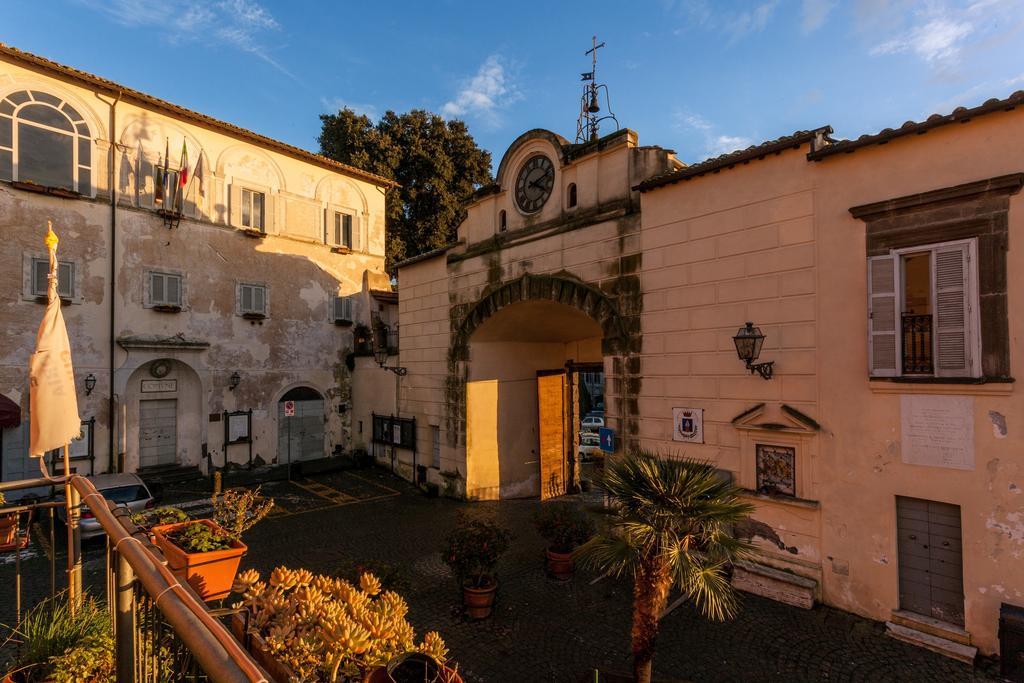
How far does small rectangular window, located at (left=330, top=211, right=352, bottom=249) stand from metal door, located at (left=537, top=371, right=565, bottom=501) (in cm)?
1094

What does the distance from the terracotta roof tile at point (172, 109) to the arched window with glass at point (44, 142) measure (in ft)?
2.70

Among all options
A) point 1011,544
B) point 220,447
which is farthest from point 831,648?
point 220,447

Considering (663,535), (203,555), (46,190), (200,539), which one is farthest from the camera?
(46,190)

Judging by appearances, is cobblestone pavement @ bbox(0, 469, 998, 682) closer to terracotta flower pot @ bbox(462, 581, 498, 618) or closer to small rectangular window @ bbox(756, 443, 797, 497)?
terracotta flower pot @ bbox(462, 581, 498, 618)

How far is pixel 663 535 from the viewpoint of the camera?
17.7ft

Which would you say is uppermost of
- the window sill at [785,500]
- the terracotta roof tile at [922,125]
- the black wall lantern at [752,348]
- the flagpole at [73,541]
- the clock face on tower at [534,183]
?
the clock face on tower at [534,183]

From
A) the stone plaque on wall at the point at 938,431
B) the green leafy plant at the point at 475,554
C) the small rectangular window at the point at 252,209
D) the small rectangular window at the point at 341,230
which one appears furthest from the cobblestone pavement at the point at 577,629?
the small rectangular window at the point at 341,230

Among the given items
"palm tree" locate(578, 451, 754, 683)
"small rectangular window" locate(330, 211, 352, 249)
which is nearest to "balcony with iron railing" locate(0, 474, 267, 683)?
"palm tree" locate(578, 451, 754, 683)

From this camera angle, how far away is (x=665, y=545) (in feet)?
17.7

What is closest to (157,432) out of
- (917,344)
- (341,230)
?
(341,230)

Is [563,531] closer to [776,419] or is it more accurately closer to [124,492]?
[776,419]

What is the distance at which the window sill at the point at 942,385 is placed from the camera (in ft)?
22.1

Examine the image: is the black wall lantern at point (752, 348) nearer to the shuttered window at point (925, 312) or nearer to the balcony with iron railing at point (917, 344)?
the shuttered window at point (925, 312)

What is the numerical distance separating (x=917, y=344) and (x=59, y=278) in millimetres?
20352
